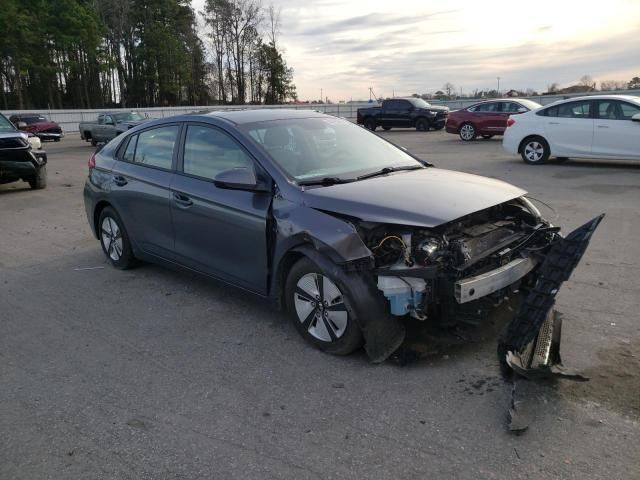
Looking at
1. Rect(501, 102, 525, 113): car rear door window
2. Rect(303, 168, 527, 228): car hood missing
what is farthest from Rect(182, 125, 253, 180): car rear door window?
Rect(501, 102, 525, 113): car rear door window

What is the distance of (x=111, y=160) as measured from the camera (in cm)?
619

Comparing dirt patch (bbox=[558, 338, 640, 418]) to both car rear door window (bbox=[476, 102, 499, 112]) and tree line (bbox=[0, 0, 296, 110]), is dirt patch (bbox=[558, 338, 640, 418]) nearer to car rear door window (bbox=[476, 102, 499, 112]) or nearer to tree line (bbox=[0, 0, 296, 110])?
car rear door window (bbox=[476, 102, 499, 112])

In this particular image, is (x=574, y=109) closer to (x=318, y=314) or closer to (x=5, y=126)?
(x=318, y=314)

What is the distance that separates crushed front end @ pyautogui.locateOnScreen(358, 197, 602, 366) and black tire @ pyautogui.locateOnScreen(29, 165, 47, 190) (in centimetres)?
1079

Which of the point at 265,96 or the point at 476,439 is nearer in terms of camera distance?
the point at 476,439

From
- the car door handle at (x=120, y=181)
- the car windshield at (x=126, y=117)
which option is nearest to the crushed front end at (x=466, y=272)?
the car door handle at (x=120, y=181)

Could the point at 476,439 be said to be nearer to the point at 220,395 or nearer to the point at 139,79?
the point at 220,395

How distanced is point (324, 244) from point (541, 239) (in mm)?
1740

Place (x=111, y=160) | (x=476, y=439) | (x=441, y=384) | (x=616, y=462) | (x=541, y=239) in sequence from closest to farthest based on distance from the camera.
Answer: (x=616, y=462), (x=476, y=439), (x=441, y=384), (x=541, y=239), (x=111, y=160)

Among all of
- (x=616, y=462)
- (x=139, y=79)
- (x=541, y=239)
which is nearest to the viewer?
(x=616, y=462)

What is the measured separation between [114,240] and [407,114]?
24099mm

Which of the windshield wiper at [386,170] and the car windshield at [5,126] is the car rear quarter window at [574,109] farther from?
the car windshield at [5,126]

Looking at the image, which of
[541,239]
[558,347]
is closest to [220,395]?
[558,347]

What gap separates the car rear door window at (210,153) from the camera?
462 cm
